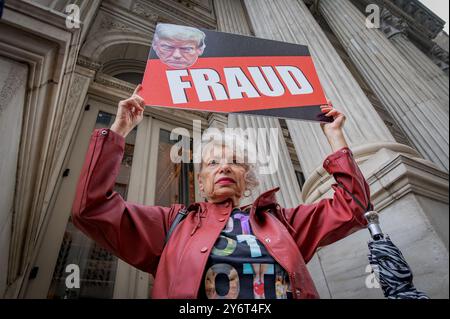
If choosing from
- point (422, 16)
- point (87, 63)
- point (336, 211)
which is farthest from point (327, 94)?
point (422, 16)

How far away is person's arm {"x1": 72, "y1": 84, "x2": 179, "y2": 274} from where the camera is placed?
96 centimetres

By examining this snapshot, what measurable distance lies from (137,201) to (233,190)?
2.06m

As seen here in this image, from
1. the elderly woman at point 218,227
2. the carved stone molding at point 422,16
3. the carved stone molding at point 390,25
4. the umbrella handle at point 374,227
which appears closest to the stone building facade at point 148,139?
the elderly woman at point 218,227

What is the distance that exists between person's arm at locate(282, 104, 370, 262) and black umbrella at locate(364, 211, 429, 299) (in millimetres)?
316

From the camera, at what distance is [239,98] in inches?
54.4

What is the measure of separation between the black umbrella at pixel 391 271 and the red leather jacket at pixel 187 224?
287 millimetres

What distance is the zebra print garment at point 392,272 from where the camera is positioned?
70 centimetres

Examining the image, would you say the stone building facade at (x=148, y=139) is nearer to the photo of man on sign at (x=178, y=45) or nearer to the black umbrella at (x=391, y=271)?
the photo of man on sign at (x=178, y=45)

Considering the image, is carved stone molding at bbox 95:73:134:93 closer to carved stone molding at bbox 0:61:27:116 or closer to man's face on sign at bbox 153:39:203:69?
man's face on sign at bbox 153:39:203:69

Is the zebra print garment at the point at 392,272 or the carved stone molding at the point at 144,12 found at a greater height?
the carved stone molding at the point at 144,12

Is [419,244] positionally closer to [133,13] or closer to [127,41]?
[127,41]

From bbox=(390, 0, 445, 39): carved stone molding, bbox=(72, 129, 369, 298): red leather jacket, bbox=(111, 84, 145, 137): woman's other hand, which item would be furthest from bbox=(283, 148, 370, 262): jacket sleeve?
bbox=(390, 0, 445, 39): carved stone molding

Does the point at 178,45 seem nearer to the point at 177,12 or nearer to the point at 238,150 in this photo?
the point at 238,150

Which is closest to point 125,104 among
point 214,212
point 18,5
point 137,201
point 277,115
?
point 18,5
